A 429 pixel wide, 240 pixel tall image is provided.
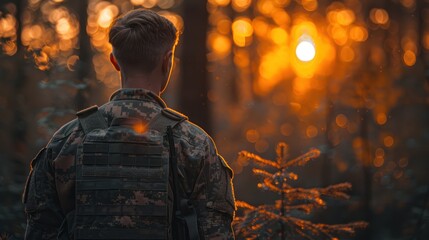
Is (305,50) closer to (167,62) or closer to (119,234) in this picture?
(167,62)

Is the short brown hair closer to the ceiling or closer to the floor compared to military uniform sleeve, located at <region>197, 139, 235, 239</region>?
closer to the ceiling

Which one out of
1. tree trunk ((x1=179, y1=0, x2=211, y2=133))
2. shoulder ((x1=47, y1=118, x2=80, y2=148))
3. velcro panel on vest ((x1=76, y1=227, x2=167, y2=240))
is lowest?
velcro panel on vest ((x1=76, y1=227, x2=167, y2=240))

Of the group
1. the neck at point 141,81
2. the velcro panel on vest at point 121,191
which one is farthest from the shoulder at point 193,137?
the neck at point 141,81

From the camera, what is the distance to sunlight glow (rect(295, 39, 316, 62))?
31.3 metres

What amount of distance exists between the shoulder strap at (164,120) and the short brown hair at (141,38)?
0.23m

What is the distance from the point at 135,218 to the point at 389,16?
62.0 feet

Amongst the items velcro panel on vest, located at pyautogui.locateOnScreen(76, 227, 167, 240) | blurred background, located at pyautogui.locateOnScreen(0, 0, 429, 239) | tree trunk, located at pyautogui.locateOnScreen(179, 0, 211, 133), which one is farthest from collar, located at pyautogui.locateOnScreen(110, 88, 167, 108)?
tree trunk, located at pyautogui.locateOnScreen(179, 0, 211, 133)

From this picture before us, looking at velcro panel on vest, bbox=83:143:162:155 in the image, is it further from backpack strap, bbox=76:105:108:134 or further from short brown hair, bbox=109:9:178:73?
short brown hair, bbox=109:9:178:73

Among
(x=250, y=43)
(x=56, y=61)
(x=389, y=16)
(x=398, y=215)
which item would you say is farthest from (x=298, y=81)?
(x=56, y=61)

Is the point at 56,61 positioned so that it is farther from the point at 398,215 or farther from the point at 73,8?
the point at 73,8

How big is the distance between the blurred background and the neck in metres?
3.58

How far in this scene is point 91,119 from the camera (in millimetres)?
2934

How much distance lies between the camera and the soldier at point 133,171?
2.84 meters

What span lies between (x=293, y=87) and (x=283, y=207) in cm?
Answer: 3470
